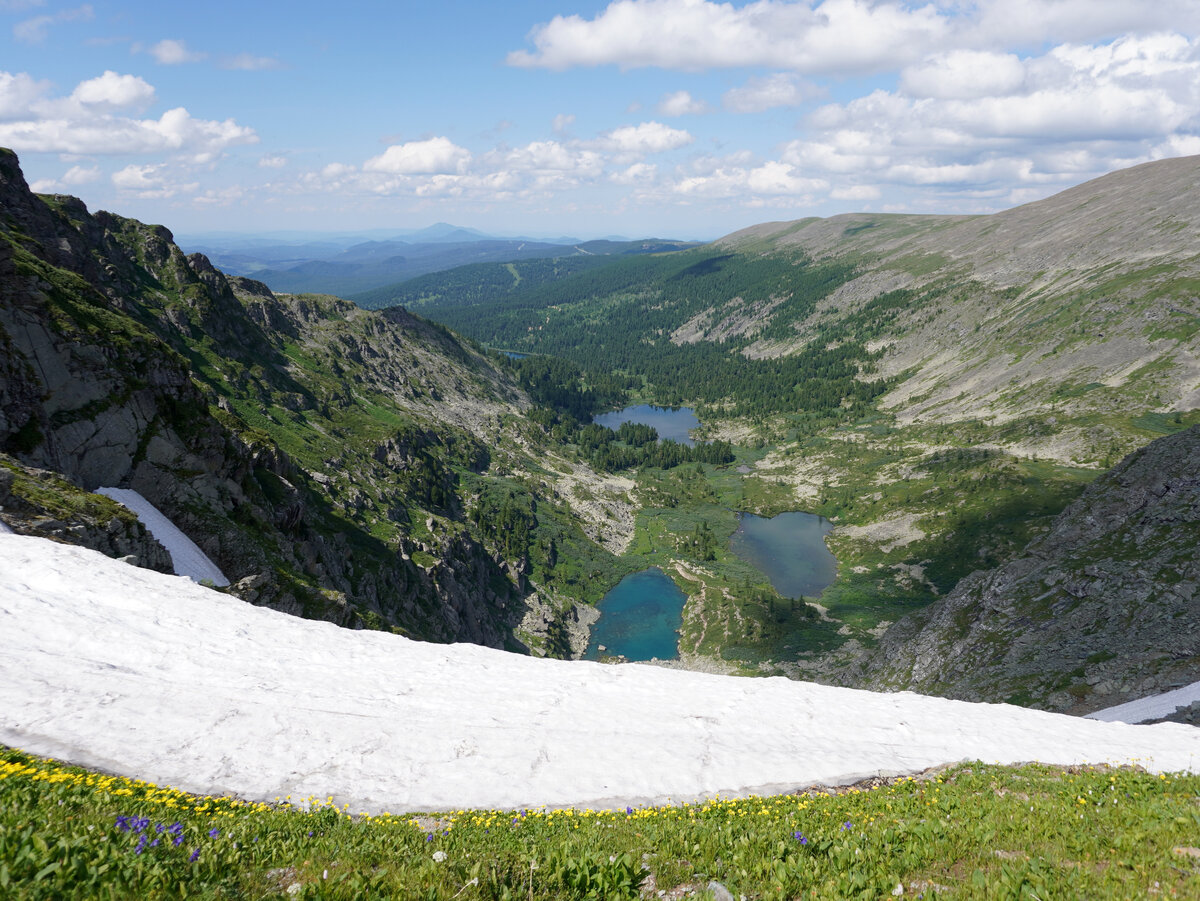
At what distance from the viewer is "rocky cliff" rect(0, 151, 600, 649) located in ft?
114

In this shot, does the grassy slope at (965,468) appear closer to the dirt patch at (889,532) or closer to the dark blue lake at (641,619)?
the dirt patch at (889,532)

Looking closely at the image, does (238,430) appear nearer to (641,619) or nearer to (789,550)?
(641,619)

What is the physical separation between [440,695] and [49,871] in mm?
16164

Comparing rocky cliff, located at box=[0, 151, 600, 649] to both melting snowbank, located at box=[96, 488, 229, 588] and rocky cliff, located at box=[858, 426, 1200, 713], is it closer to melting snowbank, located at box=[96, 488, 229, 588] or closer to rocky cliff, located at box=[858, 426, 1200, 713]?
melting snowbank, located at box=[96, 488, 229, 588]

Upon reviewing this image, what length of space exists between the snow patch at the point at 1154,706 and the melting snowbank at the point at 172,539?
1911 inches

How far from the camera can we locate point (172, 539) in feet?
117

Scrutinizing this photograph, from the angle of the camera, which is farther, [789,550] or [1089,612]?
[789,550]

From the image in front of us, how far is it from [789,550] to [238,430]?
119 metres

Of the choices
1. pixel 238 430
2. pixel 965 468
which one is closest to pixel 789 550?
pixel 965 468

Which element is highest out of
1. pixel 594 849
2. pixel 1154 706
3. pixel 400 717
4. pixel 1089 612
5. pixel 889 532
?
pixel 594 849

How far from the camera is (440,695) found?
68.5 ft

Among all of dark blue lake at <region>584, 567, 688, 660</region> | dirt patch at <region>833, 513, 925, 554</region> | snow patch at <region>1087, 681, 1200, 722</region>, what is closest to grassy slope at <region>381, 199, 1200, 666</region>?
dirt patch at <region>833, 513, 925, 554</region>

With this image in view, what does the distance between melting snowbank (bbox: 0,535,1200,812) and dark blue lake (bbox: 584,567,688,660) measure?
80092 mm

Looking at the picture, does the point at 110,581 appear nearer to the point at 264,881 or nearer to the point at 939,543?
the point at 264,881
